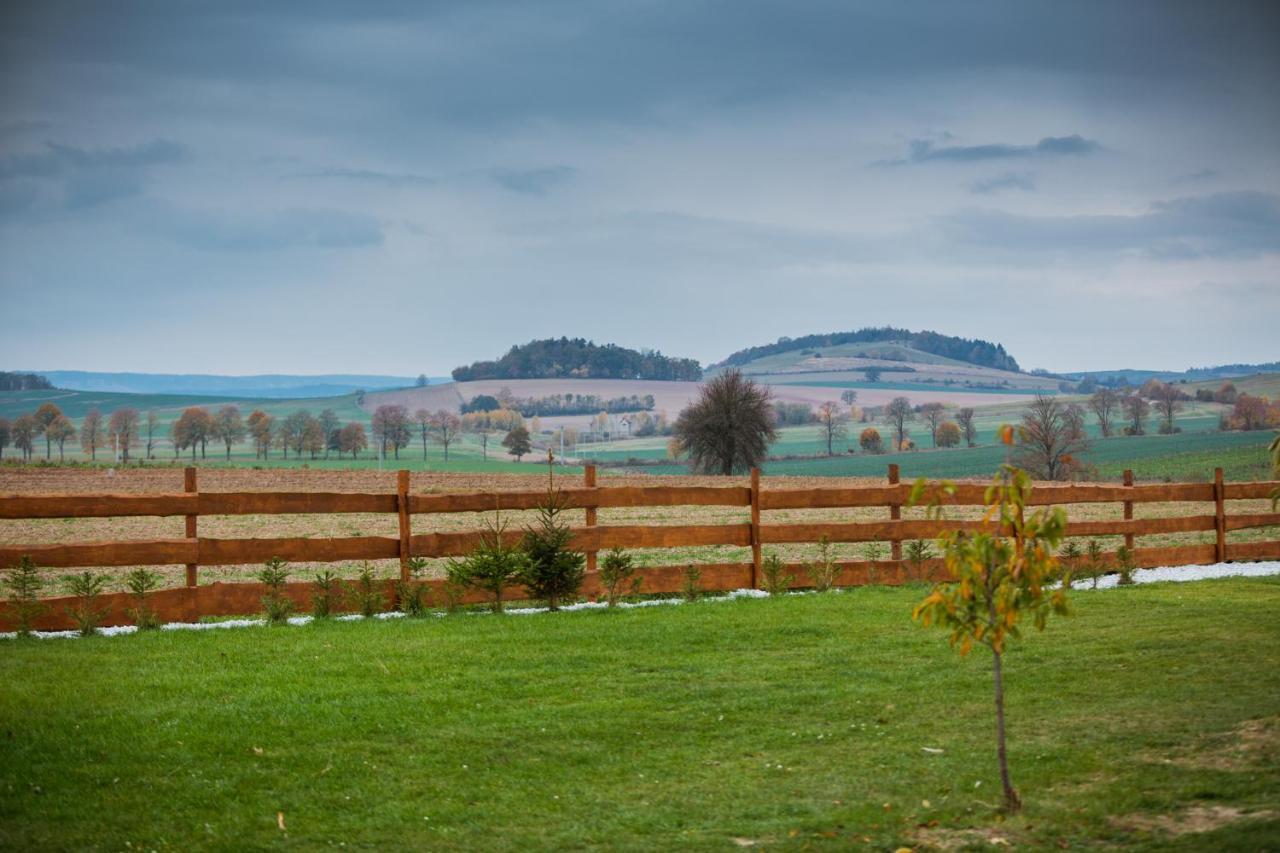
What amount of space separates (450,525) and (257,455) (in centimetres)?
8413

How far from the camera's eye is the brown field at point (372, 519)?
65.4 feet

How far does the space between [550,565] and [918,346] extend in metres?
177

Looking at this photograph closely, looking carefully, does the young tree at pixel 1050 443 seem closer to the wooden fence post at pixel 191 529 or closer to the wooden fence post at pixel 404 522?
the wooden fence post at pixel 404 522

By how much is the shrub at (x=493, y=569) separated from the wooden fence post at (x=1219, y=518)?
1022cm

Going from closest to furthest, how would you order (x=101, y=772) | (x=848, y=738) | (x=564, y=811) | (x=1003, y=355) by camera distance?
(x=564, y=811)
(x=101, y=772)
(x=848, y=738)
(x=1003, y=355)

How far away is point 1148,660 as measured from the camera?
28.4ft

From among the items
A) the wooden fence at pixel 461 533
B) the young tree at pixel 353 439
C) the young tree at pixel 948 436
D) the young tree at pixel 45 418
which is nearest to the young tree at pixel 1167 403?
the young tree at pixel 948 436

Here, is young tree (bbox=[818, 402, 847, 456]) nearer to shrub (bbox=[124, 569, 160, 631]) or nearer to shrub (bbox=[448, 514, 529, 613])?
shrub (bbox=[448, 514, 529, 613])

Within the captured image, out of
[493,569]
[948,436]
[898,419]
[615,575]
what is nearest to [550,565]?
[493,569]

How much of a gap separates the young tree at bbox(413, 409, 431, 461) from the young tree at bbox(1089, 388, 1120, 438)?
5653cm

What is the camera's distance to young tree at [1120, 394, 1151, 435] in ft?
292

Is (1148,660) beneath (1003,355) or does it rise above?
beneath

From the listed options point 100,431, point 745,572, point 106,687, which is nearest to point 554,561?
point 745,572

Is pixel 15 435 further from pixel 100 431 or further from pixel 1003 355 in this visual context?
pixel 1003 355
